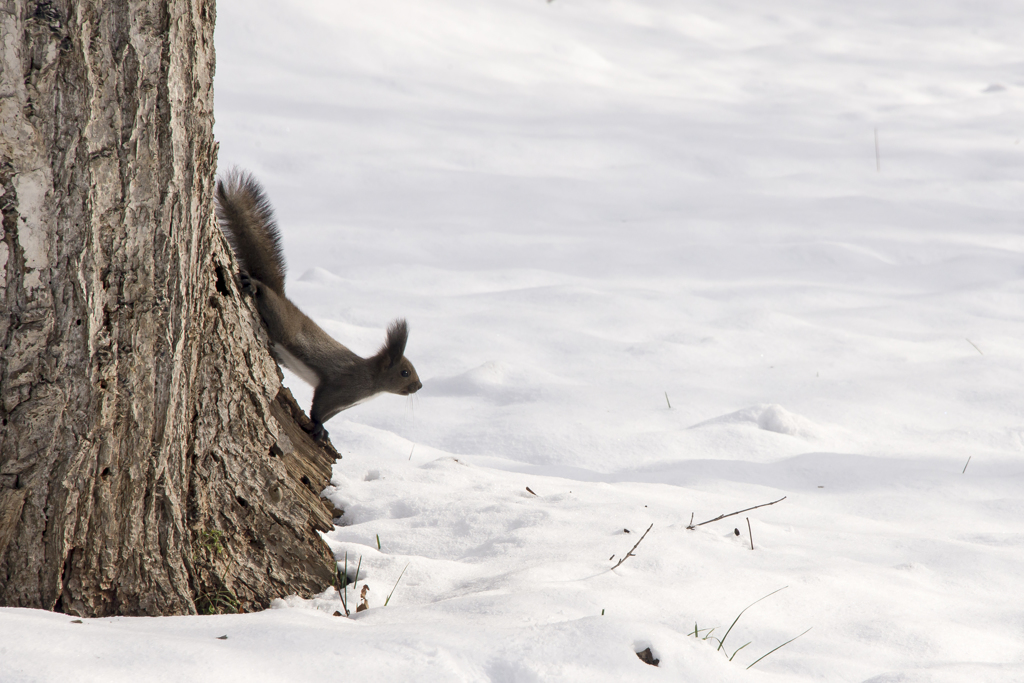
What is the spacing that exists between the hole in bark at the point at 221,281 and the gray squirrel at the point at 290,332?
45 cm

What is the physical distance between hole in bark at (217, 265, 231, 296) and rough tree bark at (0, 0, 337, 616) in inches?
5.3

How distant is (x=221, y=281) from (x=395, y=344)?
4.57 feet

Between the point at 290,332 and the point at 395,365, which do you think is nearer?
the point at 290,332

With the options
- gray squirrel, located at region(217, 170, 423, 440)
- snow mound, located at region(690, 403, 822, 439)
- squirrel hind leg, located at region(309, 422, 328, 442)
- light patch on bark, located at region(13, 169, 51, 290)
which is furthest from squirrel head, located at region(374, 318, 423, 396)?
light patch on bark, located at region(13, 169, 51, 290)

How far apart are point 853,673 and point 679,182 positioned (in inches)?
259

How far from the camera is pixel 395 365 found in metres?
3.47

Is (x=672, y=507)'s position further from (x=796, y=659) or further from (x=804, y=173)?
(x=804, y=173)

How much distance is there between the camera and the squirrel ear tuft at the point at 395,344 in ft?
10.9

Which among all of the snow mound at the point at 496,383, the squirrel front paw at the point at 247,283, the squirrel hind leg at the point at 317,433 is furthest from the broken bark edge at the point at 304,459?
the snow mound at the point at 496,383

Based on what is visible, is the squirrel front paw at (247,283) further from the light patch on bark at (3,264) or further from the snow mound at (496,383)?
the snow mound at (496,383)

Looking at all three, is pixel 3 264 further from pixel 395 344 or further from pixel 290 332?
pixel 395 344

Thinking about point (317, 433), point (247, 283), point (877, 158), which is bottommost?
point (317, 433)

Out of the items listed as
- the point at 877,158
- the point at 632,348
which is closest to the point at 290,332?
the point at 632,348

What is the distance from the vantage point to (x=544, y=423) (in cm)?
375
